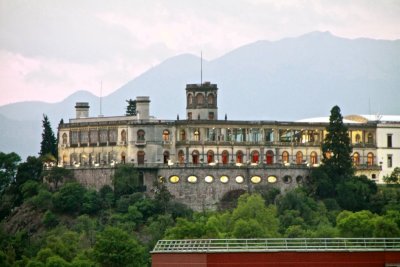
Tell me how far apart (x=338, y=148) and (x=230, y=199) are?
13441 mm

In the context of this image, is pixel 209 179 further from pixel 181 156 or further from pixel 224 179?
pixel 181 156

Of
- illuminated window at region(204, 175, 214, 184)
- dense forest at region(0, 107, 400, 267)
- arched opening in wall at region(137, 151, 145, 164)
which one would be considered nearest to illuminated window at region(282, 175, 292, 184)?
dense forest at region(0, 107, 400, 267)

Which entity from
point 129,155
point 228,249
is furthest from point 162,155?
point 228,249

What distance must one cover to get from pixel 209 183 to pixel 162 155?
656cm

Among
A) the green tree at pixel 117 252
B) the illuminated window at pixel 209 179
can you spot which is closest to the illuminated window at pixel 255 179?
the illuminated window at pixel 209 179

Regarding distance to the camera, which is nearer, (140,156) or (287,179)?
(140,156)

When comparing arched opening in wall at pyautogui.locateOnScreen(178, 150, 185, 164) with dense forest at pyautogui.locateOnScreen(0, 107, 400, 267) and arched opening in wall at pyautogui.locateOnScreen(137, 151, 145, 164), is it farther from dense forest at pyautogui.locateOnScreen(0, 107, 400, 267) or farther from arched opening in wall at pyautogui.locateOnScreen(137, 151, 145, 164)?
dense forest at pyautogui.locateOnScreen(0, 107, 400, 267)

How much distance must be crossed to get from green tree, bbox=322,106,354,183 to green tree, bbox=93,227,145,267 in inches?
1661

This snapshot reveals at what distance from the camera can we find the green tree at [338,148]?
650 ft

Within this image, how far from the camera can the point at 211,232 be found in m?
165

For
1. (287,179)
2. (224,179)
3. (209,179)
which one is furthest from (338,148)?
(209,179)

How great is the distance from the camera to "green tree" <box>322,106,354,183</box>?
198m

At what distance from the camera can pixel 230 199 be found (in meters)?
196

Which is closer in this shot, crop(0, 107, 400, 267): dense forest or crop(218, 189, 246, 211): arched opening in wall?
crop(0, 107, 400, 267): dense forest
